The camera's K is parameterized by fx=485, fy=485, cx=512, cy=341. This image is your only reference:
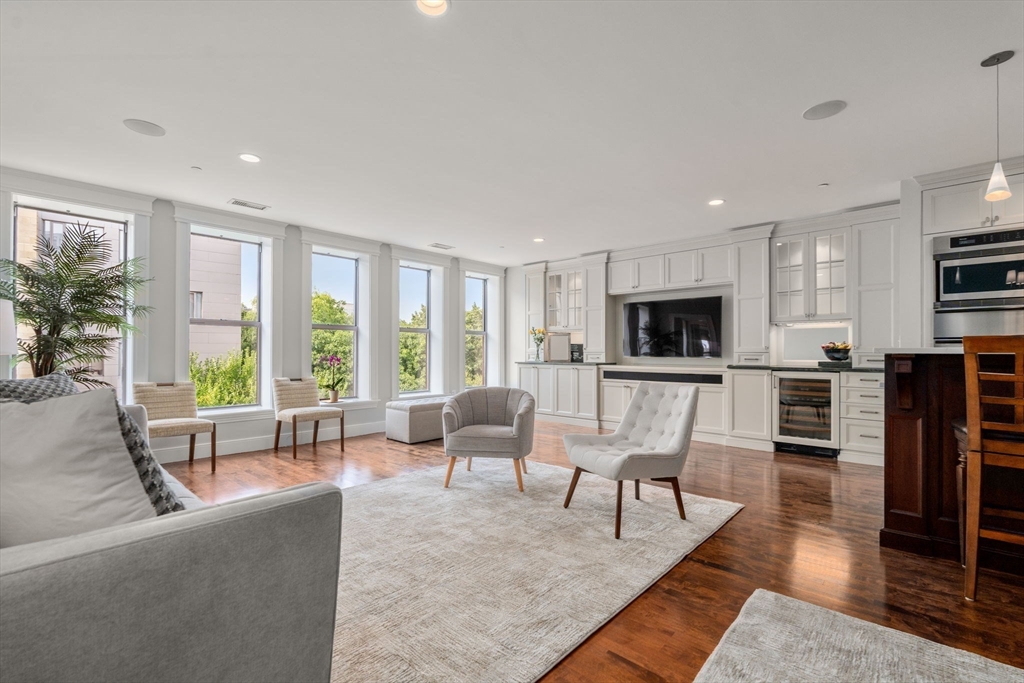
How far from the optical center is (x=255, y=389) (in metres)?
5.47

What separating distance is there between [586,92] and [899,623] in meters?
2.79

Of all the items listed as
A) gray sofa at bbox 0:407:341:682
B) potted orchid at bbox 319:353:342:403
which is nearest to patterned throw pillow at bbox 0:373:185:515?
gray sofa at bbox 0:407:341:682

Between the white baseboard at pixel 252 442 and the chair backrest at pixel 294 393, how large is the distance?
0.36 meters

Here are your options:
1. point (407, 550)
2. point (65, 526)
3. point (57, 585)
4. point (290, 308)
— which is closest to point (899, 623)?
point (407, 550)

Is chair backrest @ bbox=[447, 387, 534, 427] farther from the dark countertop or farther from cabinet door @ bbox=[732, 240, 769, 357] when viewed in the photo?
cabinet door @ bbox=[732, 240, 769, 357]

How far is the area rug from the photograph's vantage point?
5.16 ft

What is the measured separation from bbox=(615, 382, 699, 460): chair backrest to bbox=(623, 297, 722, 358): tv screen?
293cm

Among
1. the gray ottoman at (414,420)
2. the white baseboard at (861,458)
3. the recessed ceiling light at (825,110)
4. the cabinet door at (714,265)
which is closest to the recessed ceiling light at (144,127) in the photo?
the gray ottoman at (414,420)

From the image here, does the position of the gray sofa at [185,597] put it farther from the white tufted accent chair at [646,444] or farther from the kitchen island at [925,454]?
the kitchen island at [925,454]

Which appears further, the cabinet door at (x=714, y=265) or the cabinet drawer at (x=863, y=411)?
the cabinet door at (x=714, y=265)

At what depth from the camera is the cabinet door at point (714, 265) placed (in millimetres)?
5789

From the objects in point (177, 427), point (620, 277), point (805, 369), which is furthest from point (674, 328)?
point (177, 427)

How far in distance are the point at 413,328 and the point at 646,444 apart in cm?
446

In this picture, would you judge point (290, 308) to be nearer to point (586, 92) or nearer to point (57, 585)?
point (586, 92)
